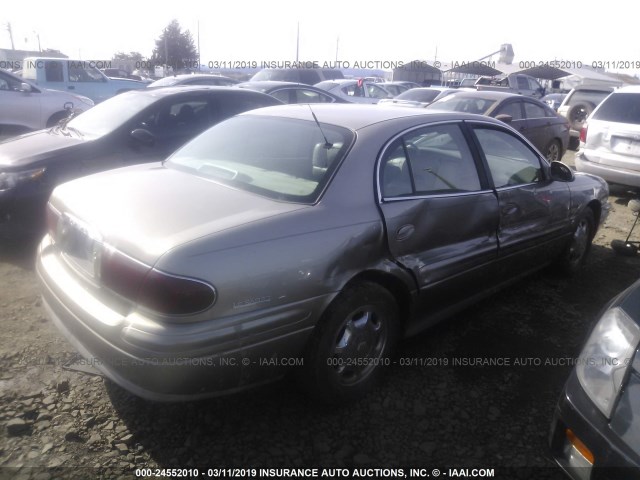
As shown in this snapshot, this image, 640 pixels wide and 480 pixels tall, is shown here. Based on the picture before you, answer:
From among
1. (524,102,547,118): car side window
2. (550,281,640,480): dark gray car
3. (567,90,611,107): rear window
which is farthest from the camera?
(567,90,611,107): rear window

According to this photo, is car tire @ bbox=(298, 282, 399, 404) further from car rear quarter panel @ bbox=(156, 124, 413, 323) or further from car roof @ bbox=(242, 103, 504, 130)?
car roof @ bbox=(242, 103, 504, 130)

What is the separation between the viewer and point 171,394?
2244 millimetres

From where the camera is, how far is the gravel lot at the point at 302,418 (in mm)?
2443

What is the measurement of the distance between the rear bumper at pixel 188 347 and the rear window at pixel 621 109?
22.8 ft

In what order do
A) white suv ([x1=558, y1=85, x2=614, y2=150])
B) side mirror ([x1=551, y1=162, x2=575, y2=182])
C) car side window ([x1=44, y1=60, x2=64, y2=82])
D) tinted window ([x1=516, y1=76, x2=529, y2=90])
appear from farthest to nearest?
tinted window ([x1=516, y1=76, x2=529, y2=90]) → car side window ([x1=44, y1=60, x2=64, y2=82]) → white suv ([x1=558, y1=85, x2=614, y2=150]) → side mirror ([x1=551, y1=162, x2=575, y2=182])

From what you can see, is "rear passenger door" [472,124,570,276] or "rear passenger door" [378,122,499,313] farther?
"rear passenger door" [472,124,570,276]

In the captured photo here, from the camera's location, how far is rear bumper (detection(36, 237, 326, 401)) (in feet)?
7.07

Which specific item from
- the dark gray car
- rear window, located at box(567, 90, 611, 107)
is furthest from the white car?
rear window, located at box(567, 90, 611, 107)

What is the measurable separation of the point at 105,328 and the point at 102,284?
0.21 m

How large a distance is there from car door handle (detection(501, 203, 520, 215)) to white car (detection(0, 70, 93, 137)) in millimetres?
8147

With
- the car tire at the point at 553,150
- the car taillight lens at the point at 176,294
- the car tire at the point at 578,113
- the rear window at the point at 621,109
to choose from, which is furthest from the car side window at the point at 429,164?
the car tire at the point at 578,113

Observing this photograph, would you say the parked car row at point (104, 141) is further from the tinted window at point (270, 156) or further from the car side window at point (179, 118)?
the tinted window at point (270, 156)

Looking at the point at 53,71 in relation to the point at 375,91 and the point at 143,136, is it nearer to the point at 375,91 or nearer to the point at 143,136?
the point at 375,91

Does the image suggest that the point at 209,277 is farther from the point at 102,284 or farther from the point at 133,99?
the point at 133,99
